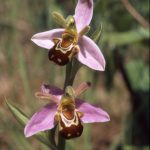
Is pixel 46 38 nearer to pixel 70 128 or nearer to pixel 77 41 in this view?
pixel 77 41

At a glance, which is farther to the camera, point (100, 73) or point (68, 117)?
point (100, 73)

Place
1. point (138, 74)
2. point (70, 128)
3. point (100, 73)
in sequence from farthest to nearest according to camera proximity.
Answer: point (100, 73), point (138, 74), point (70, 128)

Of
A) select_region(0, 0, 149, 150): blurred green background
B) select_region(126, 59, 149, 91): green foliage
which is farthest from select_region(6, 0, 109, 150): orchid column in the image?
select_region(126, 59, 149, 91): green foliage

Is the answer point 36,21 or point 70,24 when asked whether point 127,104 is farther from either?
point 70,24

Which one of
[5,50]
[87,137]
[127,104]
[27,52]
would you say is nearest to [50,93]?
[87,137]

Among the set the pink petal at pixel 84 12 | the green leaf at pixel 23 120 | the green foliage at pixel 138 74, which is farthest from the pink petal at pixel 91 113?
the green foliage at pixel 138 74

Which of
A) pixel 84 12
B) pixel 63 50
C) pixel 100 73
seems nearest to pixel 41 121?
pixel 63 50
